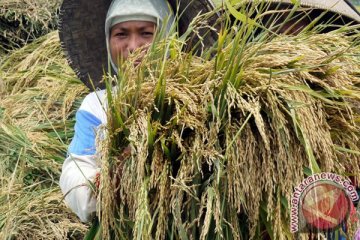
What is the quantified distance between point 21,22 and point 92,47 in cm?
194

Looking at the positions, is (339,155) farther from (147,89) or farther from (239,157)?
(147,89)

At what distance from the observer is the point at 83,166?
85.2 inches

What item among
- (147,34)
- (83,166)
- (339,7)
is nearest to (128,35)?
(147,34)

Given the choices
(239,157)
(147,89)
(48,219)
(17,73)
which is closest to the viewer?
(239,157)

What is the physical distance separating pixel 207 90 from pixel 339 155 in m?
0.37

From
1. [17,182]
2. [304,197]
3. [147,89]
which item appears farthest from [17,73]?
[304,197]

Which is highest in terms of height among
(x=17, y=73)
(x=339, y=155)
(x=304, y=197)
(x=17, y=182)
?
(x=17, y=73)

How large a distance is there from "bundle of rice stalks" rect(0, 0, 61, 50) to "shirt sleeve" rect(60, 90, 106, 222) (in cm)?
251

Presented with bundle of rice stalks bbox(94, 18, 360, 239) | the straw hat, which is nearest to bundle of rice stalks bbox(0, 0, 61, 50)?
the straw hat

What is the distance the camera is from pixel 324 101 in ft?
5.91

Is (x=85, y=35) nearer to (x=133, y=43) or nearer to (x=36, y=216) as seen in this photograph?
(x=133, y=43)

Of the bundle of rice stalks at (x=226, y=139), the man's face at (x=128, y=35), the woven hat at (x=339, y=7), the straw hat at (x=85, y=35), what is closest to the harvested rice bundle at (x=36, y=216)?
the straw hat at (x=85, y=35)

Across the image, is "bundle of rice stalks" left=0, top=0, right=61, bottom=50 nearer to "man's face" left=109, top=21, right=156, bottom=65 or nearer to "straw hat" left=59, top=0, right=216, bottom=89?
"straw hat" left=59, top=0, right=216, bottom=89

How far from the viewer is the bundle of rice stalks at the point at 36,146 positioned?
2.91 m
